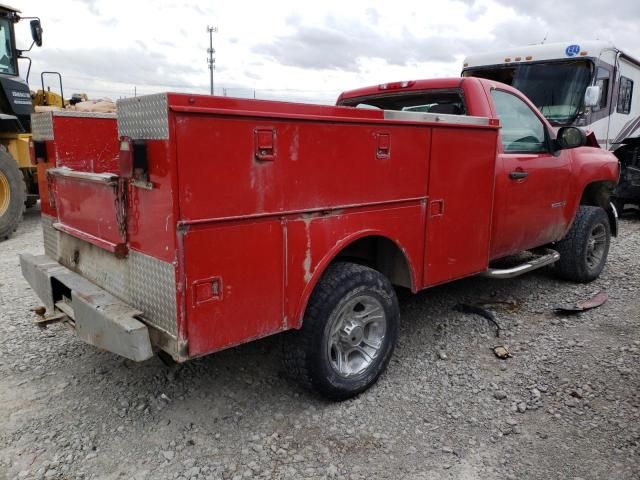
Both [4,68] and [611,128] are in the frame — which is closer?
[4,68]

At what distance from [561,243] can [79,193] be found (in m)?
4.56

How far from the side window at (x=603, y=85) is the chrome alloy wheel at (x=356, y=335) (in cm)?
779

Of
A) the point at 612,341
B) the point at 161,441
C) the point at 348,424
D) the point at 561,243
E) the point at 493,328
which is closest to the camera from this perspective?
the point at 161,441

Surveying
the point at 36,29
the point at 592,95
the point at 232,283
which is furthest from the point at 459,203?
the point at 36,29

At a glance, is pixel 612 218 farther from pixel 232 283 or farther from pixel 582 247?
pixel 232 283

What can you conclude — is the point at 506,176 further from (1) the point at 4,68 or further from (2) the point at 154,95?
(1) the point at 4,68

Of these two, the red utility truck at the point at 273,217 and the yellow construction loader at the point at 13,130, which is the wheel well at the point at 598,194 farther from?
the yellow construction loader at the point at 13,130

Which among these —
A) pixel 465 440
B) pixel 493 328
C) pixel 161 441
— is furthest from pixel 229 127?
pixel 493 328

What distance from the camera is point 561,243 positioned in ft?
17.7

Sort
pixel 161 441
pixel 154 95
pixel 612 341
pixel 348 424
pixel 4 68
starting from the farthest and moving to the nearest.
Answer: pixel 4 68
pixel 612 341
pixel 348 424
pixel 161 441
pixel 154 95

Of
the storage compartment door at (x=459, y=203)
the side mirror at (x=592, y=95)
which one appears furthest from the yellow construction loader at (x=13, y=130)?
the side mirror at (x=592, y=95)

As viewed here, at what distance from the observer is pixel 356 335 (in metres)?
3.19

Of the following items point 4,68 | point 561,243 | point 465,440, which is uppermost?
point 4,68

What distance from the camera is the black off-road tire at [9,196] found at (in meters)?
7.48
